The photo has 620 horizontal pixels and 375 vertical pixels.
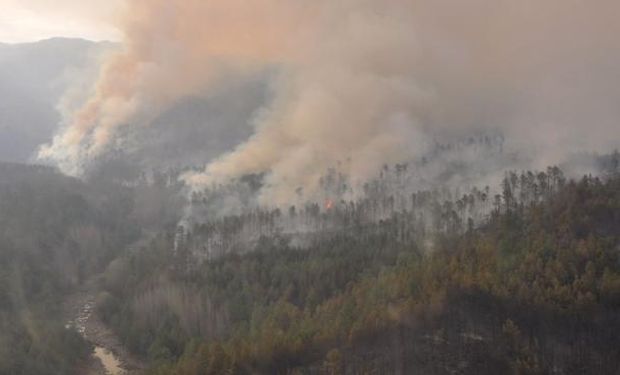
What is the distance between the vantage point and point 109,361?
75.7 m

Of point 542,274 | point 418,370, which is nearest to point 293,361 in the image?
point 418,370

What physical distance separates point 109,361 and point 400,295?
1333 inches

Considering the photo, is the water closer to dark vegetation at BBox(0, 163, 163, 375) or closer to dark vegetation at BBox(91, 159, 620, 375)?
dark vegetation at BBox(0, 163, 163, 375)

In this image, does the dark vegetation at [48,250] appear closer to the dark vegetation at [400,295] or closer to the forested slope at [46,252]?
the forested slope at [46,252]

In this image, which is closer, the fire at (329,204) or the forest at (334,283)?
the forest at (334,283)

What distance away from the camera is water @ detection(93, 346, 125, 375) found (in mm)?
72725

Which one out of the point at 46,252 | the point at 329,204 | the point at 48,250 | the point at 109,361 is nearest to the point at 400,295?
the point at 109,361

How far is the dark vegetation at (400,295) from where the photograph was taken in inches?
2259

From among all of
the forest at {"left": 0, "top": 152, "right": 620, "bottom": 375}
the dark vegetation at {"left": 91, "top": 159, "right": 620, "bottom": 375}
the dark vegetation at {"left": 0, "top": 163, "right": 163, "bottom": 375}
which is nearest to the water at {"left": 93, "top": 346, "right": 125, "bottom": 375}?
the forest at {"left": 0, "top": 152, "right": 620, "bottom": 375}

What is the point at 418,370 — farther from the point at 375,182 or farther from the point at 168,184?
the point at 168,184

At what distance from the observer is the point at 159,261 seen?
106188mm

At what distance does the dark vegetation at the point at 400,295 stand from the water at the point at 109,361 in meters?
3.26

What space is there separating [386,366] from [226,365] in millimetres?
13439

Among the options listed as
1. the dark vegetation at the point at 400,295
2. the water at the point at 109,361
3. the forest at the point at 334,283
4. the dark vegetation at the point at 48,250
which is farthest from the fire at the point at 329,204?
the water at the point at 109,361
